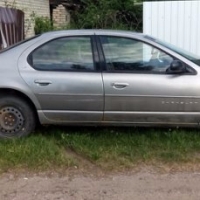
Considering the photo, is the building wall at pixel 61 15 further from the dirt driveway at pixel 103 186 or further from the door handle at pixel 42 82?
the dirt driveway at pixel 103 186

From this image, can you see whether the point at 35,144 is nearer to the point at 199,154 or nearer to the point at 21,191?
the point at 21,191

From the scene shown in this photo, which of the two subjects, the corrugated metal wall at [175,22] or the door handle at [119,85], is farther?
the corrugated metal wall at [175,22]

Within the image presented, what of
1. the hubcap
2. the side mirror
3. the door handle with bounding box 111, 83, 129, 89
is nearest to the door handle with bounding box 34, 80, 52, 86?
the hubcap

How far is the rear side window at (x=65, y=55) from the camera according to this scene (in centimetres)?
551

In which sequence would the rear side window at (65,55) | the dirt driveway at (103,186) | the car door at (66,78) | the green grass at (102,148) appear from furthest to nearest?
the rear side window at (65,55), the car door at (66,78), the green grass at (102,148), the dirt driveway at (103,186)

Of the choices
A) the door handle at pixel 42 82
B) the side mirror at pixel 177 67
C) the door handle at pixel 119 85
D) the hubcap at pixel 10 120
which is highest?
the side mirror at pixel 177 67

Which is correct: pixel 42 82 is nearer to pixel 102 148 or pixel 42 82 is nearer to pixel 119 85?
pixel 119 85

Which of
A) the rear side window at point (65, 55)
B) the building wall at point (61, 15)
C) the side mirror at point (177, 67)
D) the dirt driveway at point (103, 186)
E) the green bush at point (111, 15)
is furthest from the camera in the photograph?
the building wall at point (61, 15)

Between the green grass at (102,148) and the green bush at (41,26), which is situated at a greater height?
the green bush at (41,26)

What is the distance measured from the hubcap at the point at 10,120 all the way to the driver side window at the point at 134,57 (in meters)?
1.37

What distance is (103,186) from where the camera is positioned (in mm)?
4359

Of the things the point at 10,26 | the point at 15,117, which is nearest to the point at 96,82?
the point at 15,117

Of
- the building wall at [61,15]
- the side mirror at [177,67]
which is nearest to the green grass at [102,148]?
the side mirror at [177,67]

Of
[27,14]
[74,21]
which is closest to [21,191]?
[27,14]
